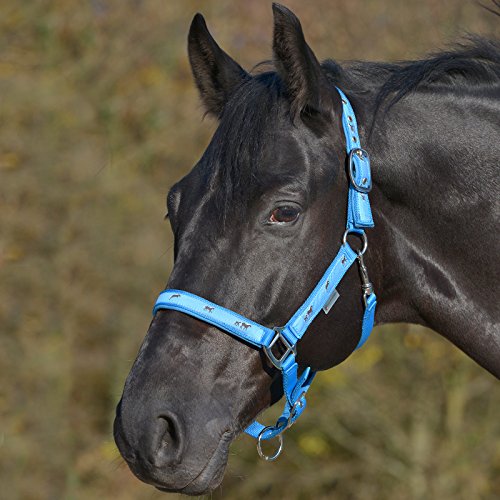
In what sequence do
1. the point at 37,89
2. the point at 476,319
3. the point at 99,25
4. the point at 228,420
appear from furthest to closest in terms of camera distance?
Answer: the point at 99,25, the point at 37,89, the point at 476,319, the point at 228,420

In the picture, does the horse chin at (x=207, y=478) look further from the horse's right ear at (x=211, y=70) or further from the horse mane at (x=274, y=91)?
the horse's right ear at (x=211, y=70)

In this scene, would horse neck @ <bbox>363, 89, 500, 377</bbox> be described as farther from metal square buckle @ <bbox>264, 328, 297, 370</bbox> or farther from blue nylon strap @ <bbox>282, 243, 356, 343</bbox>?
metal square buckle @ <bbox>264, 328, 297, 370</bbox>

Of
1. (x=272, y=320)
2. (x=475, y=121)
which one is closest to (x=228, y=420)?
(x=272, y=320)

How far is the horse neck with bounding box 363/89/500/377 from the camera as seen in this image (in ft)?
8.62

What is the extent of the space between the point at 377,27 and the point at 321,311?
5.81 m

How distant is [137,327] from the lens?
25.4 ft

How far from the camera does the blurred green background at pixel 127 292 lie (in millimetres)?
6926

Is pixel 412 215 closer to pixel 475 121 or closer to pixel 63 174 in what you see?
pixel 475 121

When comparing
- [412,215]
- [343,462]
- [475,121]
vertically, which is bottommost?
[343,462]

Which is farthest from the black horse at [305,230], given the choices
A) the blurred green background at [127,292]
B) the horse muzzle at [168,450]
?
the blurred green background at [127,292]

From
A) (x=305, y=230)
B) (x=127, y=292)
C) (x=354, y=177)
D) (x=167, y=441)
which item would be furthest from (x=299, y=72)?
(x=127, y=292)

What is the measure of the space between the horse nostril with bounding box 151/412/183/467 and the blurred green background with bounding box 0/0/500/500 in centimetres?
467

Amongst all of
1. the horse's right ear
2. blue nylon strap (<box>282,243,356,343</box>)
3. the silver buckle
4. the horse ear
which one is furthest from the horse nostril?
the horse's right ear

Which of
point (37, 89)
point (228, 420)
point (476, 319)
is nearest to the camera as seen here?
point (228, 420)
